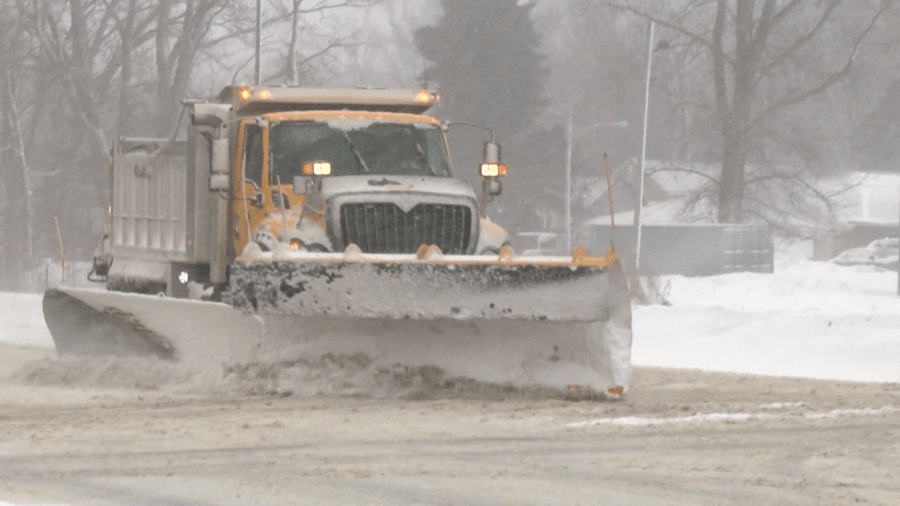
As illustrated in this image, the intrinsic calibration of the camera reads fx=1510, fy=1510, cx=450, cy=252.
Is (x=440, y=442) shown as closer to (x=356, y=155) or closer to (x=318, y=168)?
(x=318, y=168)

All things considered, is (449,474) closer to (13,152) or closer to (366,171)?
(366,171)

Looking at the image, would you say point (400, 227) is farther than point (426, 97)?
No

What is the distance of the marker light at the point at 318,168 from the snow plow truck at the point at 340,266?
0.06 feet

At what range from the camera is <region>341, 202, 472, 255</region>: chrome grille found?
1096cm

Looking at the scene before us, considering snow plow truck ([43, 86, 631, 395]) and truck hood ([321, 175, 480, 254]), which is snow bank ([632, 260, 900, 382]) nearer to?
snow plow truck ([43, 86, 631, 395])

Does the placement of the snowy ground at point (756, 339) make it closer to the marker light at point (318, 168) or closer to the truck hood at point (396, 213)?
the truck hood at point (396, 213)

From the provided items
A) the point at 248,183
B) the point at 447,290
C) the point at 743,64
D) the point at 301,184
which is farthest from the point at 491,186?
the point at 743,64

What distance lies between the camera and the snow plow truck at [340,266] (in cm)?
980

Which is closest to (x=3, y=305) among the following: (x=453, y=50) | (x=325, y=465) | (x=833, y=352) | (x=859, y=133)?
(x=833, y=352)

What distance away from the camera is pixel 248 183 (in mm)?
11953

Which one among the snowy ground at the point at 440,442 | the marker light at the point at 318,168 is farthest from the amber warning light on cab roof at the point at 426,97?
the snowy ground at the point at 440,442

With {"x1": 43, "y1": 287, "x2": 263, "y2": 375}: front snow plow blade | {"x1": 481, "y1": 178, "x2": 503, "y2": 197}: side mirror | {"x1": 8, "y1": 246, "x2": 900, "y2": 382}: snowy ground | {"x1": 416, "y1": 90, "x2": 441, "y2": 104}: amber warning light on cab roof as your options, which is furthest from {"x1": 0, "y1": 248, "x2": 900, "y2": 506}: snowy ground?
{"x1": 416, "y1": 90, "x2": 441, "y2": 104}: amber warning light on cab roof

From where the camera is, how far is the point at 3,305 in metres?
20.8

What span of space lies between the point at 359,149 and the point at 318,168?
0.86 metres
